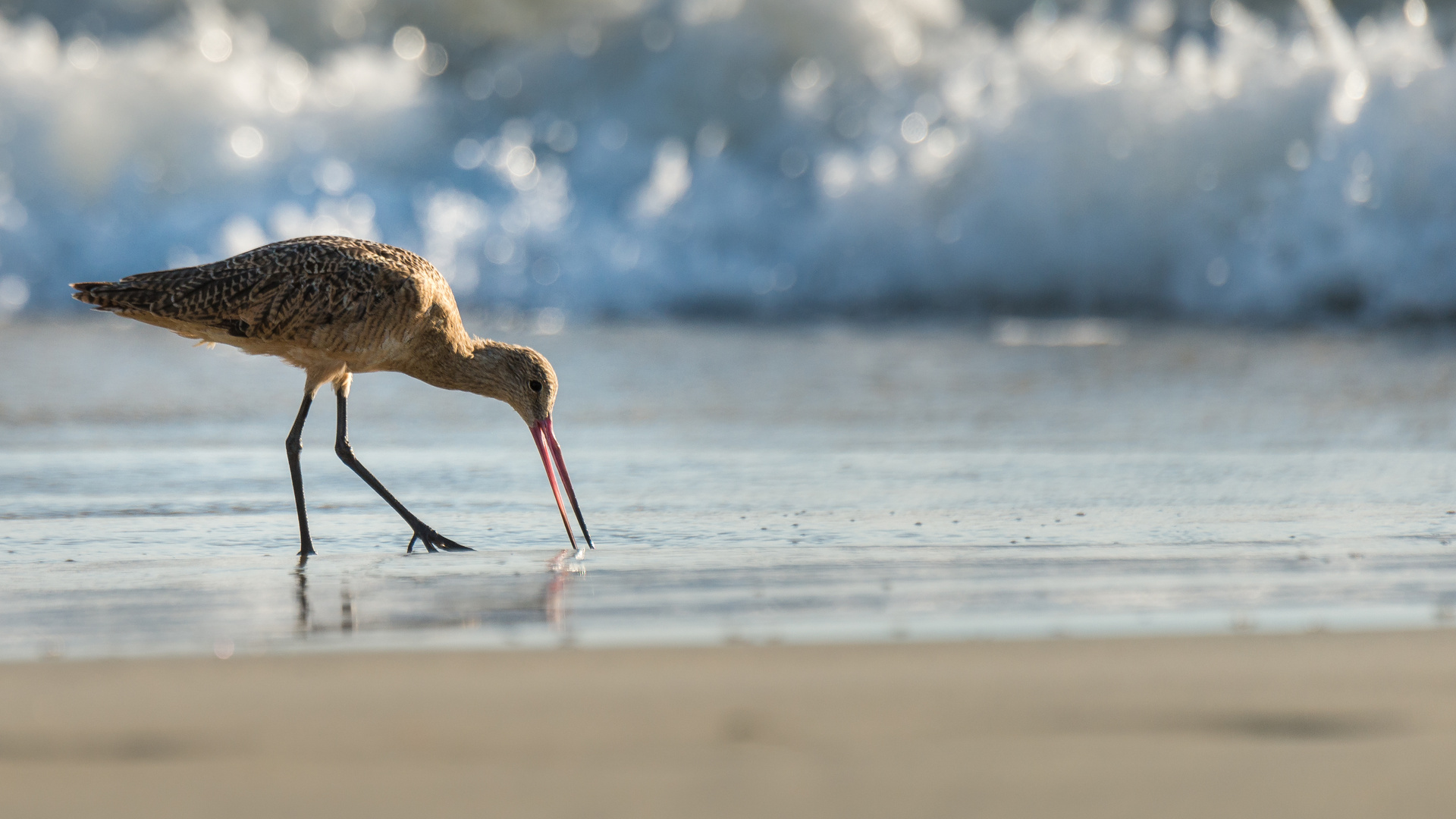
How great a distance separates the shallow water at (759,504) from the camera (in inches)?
138

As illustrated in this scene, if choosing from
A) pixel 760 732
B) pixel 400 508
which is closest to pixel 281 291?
pixel 400 508

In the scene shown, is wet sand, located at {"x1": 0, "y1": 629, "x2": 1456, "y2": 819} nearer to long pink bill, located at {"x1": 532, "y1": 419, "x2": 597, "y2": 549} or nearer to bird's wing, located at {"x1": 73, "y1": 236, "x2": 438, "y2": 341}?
long pink bill, located at {"x1": 532, "y1": 419, "x2": 597, "y2": 549}

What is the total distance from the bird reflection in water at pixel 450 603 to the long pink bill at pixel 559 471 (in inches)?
15.9

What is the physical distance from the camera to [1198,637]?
3.18 m

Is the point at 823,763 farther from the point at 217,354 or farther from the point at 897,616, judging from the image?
the point at 217,354

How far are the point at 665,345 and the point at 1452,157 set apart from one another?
274 inches

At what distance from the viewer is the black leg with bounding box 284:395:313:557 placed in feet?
15.5

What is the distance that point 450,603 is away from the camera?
371 centimetres

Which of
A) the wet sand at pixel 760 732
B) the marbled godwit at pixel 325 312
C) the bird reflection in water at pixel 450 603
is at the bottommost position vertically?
the wet sand at pixel 760 732

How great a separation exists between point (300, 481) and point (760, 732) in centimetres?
293

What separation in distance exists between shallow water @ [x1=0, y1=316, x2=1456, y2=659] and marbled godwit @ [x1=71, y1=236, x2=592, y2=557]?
480mm

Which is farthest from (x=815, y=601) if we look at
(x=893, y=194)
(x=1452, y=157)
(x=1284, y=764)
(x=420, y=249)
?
(x=420, y=249)

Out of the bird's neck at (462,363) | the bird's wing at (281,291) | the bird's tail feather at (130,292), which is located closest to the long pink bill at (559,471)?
the bird's neck at (462,363)

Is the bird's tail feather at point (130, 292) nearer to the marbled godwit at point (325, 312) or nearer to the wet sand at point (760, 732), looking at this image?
the marbled godwit at point (325, 312)
